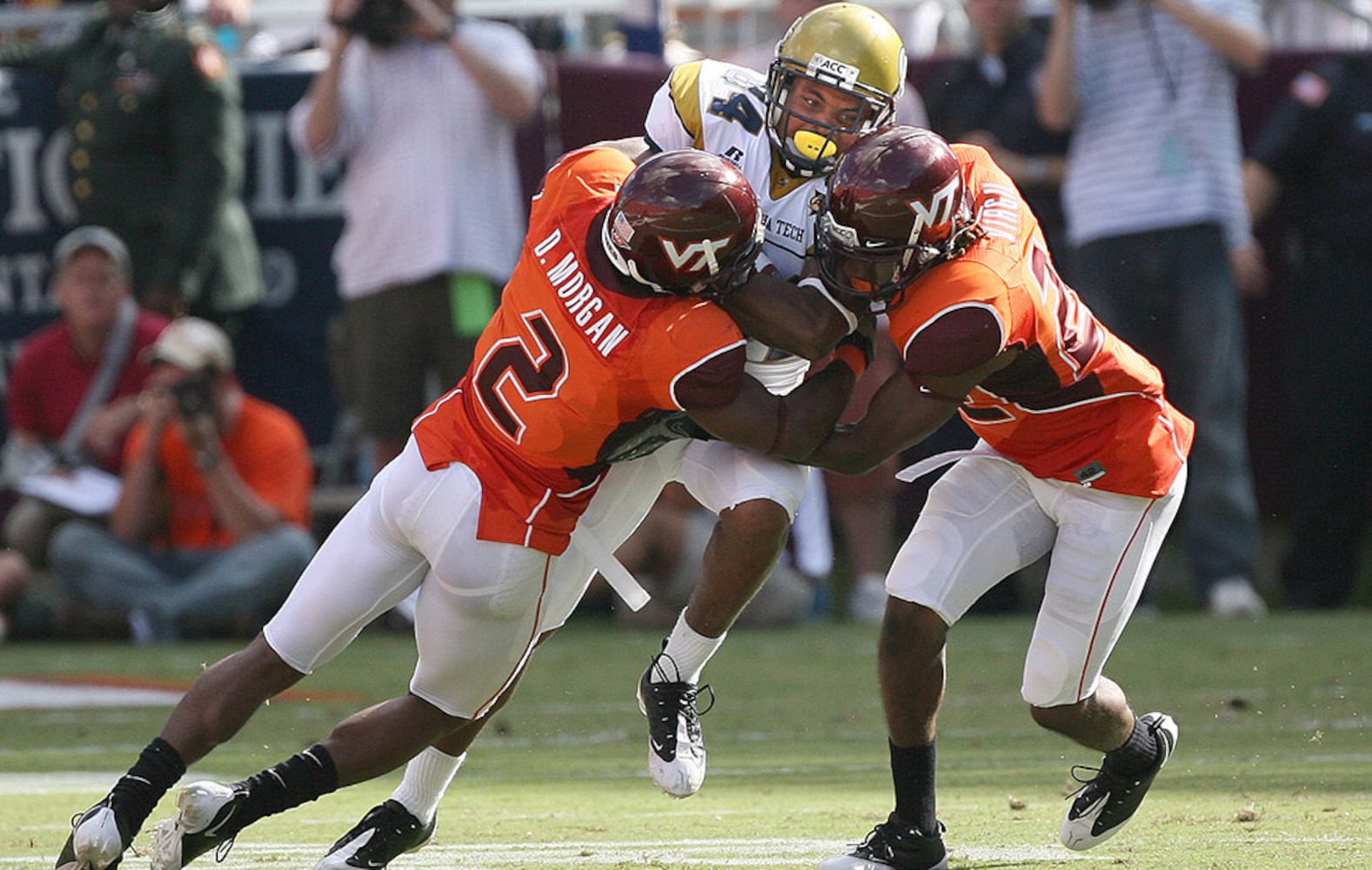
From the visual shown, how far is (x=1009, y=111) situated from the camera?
930cm

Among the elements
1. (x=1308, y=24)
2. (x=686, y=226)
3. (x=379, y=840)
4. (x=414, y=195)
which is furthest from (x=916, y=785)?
(x=1308, y=24)

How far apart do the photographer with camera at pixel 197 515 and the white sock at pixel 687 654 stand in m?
4.27

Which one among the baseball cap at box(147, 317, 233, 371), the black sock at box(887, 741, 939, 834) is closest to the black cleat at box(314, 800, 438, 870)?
the black sock at box(887, 741, 939, 834)

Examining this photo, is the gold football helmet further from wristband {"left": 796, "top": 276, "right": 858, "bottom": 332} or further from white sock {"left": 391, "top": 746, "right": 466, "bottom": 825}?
white sock {"left": 391, "top": 746, "right": 466, "bottom": 825}

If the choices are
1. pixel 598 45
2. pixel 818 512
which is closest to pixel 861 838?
pixel 818 512

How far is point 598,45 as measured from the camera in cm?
1053

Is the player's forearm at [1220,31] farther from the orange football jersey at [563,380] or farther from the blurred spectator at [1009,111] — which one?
the orange football jersey at [563,380]

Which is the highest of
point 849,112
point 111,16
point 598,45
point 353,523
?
point 849,112

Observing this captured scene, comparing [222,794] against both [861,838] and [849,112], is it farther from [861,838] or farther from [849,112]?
[849,112]

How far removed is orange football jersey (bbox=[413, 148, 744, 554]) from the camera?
425 cm

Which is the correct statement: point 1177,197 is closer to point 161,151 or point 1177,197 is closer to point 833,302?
point 161,151

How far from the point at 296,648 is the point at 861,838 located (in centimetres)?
128

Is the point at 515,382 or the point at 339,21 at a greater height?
the point at 515,382

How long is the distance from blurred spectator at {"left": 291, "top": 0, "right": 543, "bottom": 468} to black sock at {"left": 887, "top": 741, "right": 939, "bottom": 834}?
4324 mm
